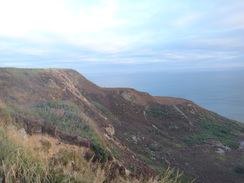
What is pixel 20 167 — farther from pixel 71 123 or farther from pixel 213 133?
pixel 213 133

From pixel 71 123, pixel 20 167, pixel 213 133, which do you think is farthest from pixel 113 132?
pixel 213 133

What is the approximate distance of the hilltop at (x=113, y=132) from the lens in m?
5.85

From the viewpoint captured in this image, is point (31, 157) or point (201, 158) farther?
point (201, 158)

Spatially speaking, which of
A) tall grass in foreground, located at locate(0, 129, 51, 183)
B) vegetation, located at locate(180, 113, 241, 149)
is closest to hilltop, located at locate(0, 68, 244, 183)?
vegetation, located at locate(180, 113, 241, 149)

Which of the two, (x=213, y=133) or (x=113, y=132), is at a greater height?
(x=113, y=132)

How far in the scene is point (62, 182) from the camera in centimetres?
285

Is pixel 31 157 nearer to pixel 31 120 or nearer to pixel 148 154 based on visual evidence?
pixel 31 120

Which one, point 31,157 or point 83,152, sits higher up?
point 31,157

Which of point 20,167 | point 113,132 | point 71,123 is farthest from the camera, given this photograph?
point 113,132

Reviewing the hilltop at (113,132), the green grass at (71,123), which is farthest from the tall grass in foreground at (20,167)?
the green grass at (71,123)

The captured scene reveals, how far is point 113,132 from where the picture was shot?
51.5ft

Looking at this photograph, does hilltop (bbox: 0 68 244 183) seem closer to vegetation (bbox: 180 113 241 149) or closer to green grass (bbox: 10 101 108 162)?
green grass (bbox: 10 101 108 162)

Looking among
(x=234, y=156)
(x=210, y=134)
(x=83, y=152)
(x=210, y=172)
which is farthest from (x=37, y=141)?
(x=210, y=134)

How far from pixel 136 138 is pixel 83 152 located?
38.2 feet
